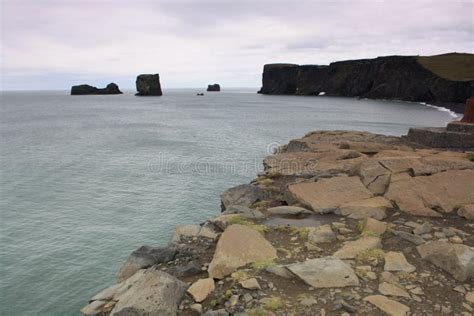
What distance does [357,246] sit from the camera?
9.36m

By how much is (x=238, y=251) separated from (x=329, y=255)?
7.08 feet

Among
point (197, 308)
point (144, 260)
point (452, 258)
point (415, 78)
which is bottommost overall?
point (144, 260)

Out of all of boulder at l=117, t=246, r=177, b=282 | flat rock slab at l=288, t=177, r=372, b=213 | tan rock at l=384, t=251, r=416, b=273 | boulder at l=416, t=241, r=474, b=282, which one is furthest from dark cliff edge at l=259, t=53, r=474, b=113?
boulder at l=117, t=246, r=177, b=282

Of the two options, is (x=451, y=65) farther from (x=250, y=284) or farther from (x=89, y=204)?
(x=250, y=284)

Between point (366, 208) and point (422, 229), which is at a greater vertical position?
point (366, 208)

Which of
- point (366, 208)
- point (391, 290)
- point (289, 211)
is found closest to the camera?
point (391, 290)

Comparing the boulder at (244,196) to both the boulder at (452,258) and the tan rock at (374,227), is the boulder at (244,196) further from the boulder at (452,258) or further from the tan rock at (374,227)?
the boulder at (452,258)

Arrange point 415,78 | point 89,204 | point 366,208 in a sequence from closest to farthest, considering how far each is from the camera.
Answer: point 366,208, point 89,204, point 415,78

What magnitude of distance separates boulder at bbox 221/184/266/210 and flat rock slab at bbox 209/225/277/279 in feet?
15.3

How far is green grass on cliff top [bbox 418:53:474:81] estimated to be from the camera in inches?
5622

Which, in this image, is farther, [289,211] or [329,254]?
[289,211]

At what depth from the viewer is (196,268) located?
8.90 metres

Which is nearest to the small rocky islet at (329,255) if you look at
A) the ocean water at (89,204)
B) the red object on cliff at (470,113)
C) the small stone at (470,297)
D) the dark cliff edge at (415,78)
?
the small stone at (470,297)

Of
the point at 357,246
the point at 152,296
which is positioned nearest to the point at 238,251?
the point at 152,296
